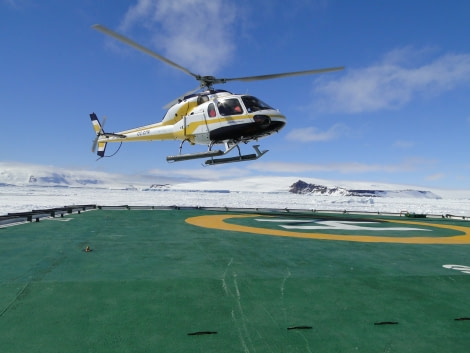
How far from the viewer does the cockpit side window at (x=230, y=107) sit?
766 inches

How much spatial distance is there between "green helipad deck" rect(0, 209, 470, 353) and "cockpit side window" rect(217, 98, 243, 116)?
12.2m

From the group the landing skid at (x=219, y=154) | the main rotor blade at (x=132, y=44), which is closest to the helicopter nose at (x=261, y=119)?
the landing skid at (x=219, y=154)

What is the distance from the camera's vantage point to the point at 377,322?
4.43 m

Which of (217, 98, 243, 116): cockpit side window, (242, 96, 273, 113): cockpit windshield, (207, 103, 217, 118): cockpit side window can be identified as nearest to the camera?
(242, 96, 273, 113): cockpit windshield

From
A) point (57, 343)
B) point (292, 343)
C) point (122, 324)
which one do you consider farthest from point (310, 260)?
point (57, 343)

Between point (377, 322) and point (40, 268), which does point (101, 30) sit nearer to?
point (40, 268)

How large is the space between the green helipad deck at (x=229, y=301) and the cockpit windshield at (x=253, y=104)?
12110 mm

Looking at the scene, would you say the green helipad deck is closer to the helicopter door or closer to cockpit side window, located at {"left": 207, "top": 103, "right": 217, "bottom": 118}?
cockpit side window, located at {"left": 207, "top": 103, "right": 217, "bottom": 118}

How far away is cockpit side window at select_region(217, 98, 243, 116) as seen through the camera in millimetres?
19469

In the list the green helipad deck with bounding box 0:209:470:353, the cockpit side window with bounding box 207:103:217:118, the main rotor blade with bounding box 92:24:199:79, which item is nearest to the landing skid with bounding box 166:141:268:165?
the cockpit side window with bounding box 207:103:217:118

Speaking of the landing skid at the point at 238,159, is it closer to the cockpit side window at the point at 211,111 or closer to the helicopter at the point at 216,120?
the helicopter at the point at 216,120

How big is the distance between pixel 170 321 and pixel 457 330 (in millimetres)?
3829

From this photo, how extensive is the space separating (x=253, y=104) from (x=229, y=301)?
51.7 feet

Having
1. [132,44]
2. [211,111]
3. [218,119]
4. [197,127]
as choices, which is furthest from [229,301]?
[197,127]
